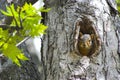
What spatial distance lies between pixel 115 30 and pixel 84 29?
0.16 m

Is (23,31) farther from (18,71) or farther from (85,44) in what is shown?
(18,71)

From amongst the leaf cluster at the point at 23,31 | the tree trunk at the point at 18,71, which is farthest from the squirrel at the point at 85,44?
the tree trunk at the point at 18,71

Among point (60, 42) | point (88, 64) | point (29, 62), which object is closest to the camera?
point (88, 64)

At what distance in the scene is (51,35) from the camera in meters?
1.38

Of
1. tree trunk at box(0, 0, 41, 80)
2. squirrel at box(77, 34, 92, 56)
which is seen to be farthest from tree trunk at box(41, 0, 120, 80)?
tree trunk at box(0, 0, 41, 80)

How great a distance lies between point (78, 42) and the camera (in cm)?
125

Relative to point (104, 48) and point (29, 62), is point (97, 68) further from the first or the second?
point (29, 62)

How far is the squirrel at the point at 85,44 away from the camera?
1229 mm

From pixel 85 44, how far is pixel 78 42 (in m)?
0.03

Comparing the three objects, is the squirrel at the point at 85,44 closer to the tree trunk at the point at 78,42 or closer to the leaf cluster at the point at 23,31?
the tree trunk at the point at 78,42

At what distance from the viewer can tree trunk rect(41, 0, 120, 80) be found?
3.99 ft

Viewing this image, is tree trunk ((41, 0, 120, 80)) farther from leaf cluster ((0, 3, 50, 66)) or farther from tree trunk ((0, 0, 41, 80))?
tree trunk ((0, 0, 41, 80))

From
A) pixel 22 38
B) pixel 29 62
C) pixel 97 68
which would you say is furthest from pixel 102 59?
pixel 29 62

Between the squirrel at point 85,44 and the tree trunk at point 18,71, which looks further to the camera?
the tree trunk at point 18,71
